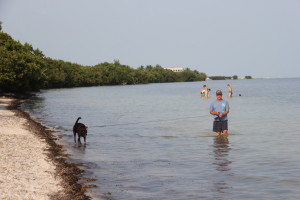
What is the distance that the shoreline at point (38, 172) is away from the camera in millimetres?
9984

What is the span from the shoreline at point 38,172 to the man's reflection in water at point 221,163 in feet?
10.2

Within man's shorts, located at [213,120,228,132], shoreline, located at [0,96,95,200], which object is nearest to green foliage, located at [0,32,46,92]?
shoreline, located at [0,96,95,200]

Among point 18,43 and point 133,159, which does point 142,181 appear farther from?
point 18,43

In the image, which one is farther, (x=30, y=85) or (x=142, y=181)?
(x=30, y=85)

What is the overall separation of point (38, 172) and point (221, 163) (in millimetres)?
5783

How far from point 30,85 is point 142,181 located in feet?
221

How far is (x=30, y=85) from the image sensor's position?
76688 millimetres

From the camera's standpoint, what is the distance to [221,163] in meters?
14.8

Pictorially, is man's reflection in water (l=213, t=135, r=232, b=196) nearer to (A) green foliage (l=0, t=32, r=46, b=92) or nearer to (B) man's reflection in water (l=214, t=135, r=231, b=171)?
(B) man's reflection in water (l=214, t=135, r=231, b=171)

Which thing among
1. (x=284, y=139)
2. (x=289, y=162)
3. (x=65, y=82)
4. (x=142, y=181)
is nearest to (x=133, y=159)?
(x=142, y=181)

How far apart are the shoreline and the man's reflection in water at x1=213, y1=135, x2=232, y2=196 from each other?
3.12 m

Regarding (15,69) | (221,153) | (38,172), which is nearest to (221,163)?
(221,153)

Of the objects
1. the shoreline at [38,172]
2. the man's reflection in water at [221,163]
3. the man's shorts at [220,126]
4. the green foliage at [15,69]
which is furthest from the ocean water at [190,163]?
the green foliage at [15,69]

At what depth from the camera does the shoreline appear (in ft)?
32.8
